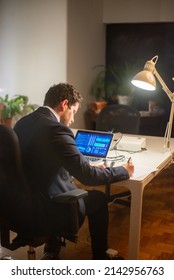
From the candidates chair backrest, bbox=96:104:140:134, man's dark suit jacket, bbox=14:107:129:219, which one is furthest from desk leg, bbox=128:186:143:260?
chair backrest, bbox=96:104:140:134

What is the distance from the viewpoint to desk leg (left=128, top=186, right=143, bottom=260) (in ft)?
6.97

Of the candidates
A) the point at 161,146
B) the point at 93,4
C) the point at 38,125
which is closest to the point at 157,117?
the point at 93,4

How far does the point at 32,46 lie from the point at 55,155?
3.03m

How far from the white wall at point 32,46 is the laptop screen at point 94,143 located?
2.12 m

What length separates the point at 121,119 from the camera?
→ 3.50 m

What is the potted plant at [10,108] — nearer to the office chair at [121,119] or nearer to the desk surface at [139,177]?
the office chair at [121,119]

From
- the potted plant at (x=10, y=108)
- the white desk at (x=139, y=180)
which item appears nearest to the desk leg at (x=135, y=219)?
the white desk at (x=139, y=180)

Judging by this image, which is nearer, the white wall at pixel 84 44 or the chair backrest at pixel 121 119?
the chair backrest at pixel 121 119

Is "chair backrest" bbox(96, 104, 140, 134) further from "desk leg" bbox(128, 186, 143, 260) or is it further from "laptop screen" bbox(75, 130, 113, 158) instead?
"desk leg" bbox(128, 186, 143, 260)

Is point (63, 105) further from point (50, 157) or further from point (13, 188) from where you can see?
point (13, 188)

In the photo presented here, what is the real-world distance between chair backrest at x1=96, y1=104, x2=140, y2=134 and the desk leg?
1.41 meters

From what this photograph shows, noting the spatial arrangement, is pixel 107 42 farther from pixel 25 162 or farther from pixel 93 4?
pixel 25 162

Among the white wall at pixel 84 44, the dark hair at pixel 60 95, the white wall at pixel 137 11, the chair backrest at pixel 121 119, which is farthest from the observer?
the white wall at pixel 137 11

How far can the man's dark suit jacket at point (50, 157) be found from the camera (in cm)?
189
